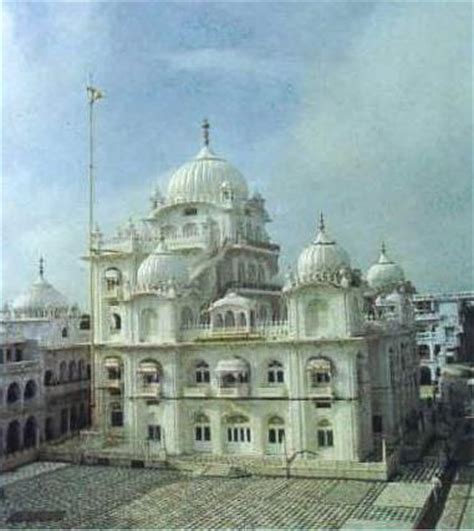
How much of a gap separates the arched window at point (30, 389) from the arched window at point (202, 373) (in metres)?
10.1

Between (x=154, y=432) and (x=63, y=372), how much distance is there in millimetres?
10070

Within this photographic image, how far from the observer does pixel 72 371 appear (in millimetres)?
42969

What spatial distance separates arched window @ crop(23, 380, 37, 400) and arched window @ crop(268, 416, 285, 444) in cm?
1345

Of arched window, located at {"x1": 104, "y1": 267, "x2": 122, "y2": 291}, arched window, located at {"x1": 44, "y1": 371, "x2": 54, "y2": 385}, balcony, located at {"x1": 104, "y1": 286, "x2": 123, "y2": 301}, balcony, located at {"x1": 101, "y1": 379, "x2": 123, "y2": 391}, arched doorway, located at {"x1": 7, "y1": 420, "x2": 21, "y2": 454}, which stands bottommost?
arched doorway, located at {"x1": 7, "y1": 420, "x2": 21, "y2": 454}

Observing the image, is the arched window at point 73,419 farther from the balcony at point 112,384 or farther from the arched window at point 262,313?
the arched window at point 262,313

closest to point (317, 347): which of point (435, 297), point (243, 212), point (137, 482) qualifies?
point (137, 482)

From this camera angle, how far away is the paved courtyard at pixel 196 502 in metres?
23.3

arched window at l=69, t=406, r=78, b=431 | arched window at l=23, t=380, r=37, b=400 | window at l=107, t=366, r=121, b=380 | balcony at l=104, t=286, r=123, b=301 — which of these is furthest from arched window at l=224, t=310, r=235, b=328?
arched window at l=69, t=406, r=78, b=431

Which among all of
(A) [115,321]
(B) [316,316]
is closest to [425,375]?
(A) [115,321]

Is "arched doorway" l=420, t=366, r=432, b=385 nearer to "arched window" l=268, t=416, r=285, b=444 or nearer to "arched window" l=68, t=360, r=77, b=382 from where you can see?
"arched window" l=68, t=360, r=77, b=382

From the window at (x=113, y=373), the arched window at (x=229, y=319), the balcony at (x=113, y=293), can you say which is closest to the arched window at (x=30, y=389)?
the window at (x=113, y=373)

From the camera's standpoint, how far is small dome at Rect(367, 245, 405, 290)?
47312 millimetres

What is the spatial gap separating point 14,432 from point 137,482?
10.6 meters

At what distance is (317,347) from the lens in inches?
1232
